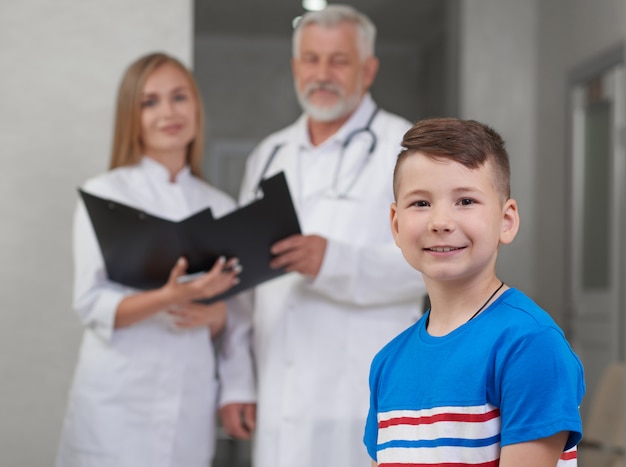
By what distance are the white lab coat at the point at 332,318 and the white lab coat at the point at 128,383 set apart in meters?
0.13

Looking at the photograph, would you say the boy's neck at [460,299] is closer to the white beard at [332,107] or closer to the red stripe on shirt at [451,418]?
the red stripe on shirt at [451,418]

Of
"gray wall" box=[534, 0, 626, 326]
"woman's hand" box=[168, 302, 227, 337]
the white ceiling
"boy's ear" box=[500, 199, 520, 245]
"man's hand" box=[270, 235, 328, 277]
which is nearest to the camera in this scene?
"boy's ear" box=[500, 199, 520, 245]

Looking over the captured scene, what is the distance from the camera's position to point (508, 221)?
111cm

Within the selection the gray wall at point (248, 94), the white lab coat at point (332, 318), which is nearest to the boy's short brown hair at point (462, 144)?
the white lab coat at point (332, 318)

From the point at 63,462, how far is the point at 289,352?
23.2 inches

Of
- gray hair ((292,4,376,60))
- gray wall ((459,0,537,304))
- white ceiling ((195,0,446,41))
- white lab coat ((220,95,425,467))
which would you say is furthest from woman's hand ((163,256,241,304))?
white ceiling ((195,0,446,41))

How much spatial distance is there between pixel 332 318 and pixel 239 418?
1.12 feet

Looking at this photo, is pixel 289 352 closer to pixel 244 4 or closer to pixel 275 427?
pixel 275 427

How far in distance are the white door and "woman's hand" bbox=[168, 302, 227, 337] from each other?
9.36ft

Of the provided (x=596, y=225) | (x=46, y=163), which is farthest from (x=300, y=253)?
(x=596, y=225)

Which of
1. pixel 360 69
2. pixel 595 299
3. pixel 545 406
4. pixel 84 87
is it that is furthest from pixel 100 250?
pixel 595 299

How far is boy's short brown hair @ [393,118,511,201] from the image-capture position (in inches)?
42.2

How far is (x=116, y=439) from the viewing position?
7.11 ft

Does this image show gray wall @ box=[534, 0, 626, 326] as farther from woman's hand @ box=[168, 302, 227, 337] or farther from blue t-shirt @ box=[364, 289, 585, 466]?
blue t-shirt @ box=[364, 289, 585, 466]
